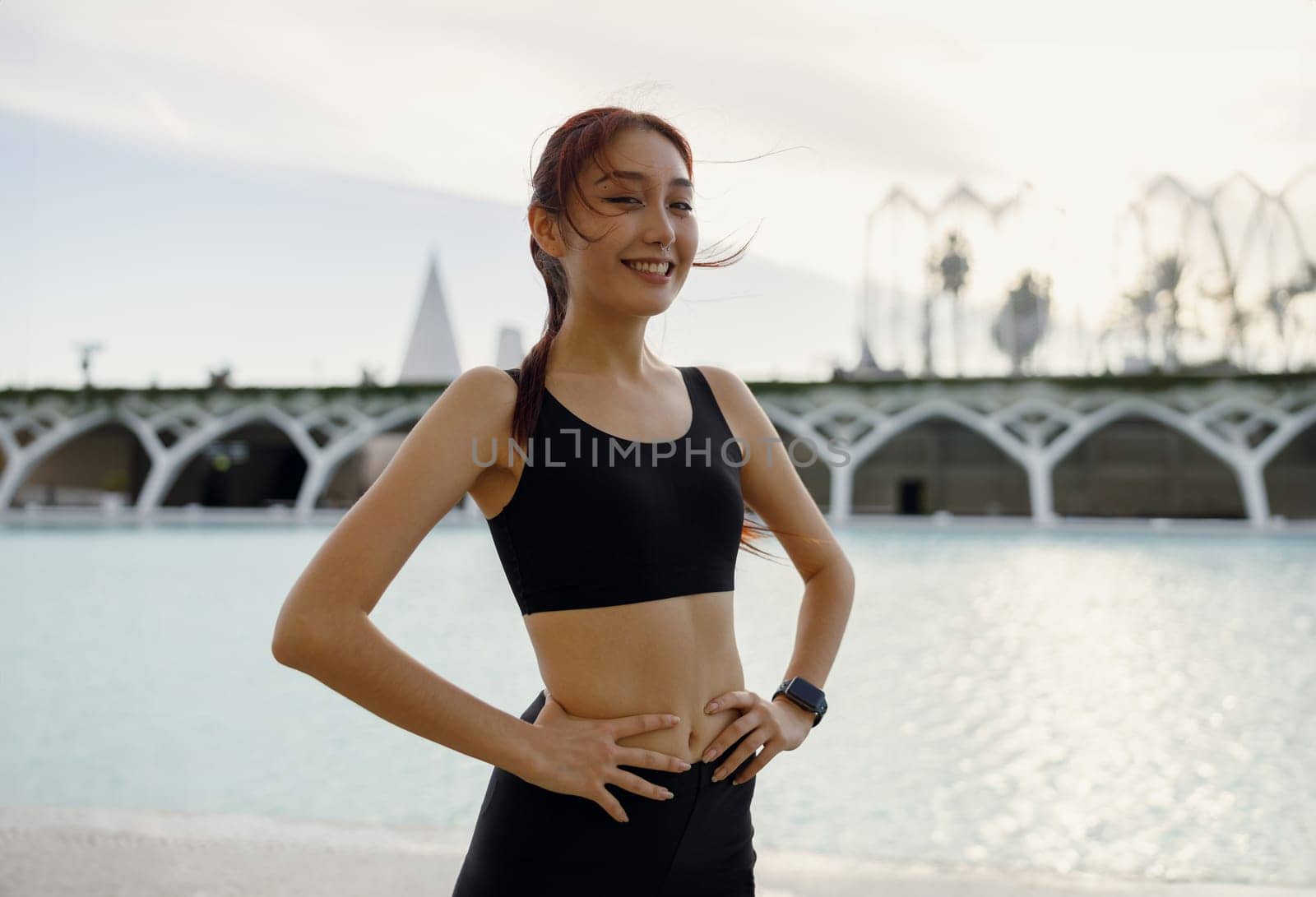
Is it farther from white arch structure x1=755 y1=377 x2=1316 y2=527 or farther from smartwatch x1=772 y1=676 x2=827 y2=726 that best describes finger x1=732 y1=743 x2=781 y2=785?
white arch structure x1=755 y1=377 x2=1316 y2=527

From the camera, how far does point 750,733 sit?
1248 millimetres

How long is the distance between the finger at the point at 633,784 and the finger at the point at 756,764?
155 millimetres

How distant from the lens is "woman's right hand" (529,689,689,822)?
1.11 meters

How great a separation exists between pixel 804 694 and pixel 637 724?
0.30 meters

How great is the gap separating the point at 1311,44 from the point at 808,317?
3224 cm

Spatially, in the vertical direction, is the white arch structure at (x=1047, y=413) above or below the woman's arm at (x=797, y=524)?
above

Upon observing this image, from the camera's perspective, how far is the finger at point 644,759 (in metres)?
1.12

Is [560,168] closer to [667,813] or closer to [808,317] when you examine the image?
[667,813]

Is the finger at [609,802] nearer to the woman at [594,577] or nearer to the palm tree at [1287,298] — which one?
the woman at [594,577]

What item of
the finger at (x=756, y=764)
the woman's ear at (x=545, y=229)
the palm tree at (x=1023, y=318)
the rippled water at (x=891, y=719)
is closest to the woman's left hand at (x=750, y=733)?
the finger at (x=756, y=764)

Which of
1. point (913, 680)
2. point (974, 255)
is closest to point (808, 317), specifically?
point (974, 255)

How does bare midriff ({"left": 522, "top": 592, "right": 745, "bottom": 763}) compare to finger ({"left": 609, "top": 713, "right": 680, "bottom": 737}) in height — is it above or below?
above

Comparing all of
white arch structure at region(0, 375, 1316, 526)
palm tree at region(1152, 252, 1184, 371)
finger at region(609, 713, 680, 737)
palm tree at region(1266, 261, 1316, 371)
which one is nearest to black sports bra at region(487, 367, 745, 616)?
finger at region(609, 713, 680, 737)

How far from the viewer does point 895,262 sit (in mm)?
36000
